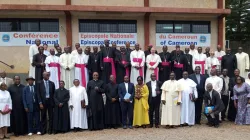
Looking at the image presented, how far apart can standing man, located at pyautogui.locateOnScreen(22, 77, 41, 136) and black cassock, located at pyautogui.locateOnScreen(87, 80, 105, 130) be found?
5.33ft

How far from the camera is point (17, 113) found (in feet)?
32.9

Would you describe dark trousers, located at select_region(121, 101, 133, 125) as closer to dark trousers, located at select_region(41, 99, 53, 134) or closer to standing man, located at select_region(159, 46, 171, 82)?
dark trousers, located at select_region(41, 99, 53, 134)

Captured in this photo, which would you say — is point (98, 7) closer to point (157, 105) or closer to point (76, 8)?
point (76, 8)

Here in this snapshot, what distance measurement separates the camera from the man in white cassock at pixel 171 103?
1053cm

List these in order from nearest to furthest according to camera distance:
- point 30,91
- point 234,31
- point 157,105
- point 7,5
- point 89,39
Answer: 1. point 30,91
2. point 157,105
3. point 7,5
4. point 89,39
5. point 234,31

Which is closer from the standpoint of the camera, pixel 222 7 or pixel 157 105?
pixel 157 105

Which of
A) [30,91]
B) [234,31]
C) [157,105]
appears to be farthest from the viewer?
[234,31]

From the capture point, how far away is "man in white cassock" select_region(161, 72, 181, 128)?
10.5 metres

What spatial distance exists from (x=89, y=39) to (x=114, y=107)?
23.6 ft

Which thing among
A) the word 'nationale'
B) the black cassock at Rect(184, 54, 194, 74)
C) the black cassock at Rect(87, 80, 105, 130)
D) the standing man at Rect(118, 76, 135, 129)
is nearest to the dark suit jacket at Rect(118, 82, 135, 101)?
the standing man at Rect(118, 76, 135, 129)

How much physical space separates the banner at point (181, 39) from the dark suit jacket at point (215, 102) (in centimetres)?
726

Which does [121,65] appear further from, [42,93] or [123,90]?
[42,93]

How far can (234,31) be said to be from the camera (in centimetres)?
3328

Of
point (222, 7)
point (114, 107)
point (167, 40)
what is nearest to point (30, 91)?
point (114, 107)
